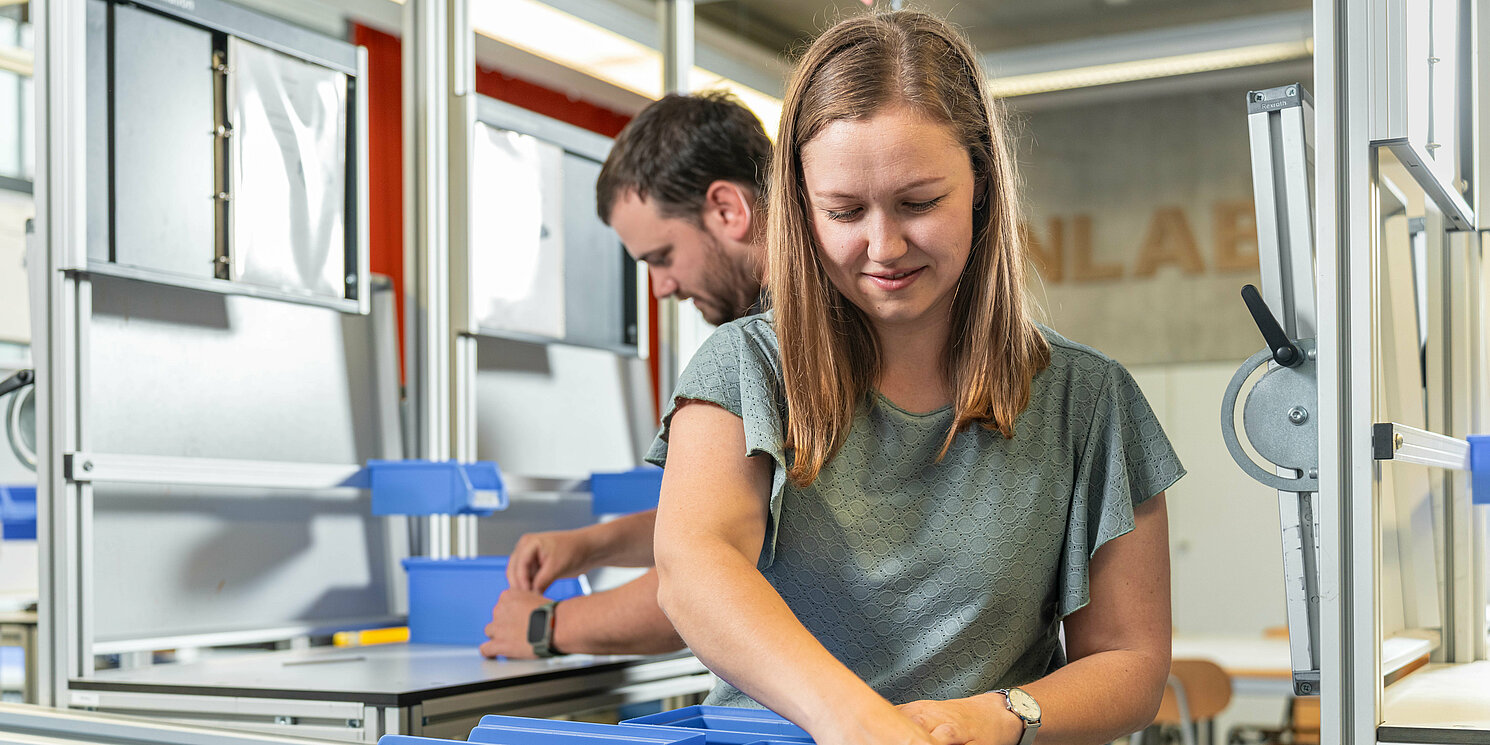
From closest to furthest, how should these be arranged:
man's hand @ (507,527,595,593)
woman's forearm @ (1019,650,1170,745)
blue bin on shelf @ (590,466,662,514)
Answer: woman's forearm @ (1019,650,1170,745) < man's hand @ (507,527,595,593) < blue bin on shelf @ (590,466,662,514)

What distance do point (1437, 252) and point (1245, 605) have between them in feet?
14.6

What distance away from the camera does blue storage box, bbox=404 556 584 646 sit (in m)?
2.04

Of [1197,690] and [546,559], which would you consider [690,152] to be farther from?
[1197,690]

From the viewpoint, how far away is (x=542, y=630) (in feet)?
5.72

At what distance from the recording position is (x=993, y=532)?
1061 mm

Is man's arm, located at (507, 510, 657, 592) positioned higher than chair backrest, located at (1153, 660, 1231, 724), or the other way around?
man's arm, located at (507, 510, 657, 592)

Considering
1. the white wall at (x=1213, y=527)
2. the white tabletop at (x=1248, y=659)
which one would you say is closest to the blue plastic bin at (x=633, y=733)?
the white tabletop at (x=1248, y=659)

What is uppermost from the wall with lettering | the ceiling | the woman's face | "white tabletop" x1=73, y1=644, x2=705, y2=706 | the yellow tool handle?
the ceiling

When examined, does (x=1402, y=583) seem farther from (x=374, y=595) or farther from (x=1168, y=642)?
(x=374, y=595)

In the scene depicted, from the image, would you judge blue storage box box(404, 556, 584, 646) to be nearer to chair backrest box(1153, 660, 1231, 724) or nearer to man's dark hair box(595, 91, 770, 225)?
man's dark hair box(595, 91, 770, 225)

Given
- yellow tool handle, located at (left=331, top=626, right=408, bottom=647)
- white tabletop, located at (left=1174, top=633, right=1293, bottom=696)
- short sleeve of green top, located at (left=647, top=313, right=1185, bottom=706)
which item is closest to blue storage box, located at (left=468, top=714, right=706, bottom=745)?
short sleeve of green top, located at (left=647, top=313, right=1185, bottom=706)

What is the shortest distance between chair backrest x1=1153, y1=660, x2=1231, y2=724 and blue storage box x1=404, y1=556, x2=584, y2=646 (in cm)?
232

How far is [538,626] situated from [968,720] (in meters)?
0.96

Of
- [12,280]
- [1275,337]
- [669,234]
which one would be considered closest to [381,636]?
[669,234]
